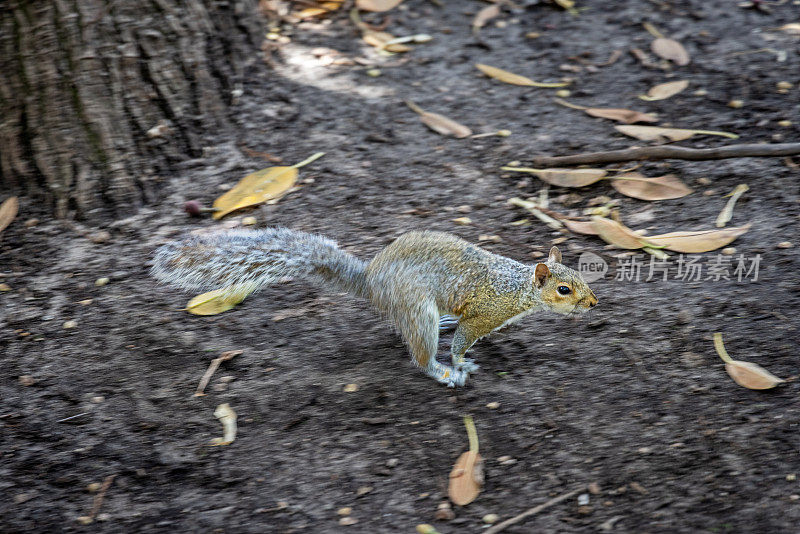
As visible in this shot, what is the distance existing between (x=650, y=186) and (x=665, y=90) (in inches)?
34.2

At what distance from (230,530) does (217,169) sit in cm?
188

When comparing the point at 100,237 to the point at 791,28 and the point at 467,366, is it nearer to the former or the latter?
the point at 467,366

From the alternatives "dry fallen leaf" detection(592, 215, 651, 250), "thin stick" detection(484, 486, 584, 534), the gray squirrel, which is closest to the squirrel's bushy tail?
the gray squirrel

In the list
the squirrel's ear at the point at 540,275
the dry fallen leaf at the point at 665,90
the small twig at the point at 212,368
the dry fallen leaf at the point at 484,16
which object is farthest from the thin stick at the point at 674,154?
Answer: the small twig at the point at 212,368

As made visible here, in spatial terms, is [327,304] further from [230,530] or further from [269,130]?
[269,130]

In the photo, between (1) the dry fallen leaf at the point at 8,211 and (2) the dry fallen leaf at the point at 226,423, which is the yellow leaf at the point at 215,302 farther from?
(1) the dry fallen leaf at the point at 8,211

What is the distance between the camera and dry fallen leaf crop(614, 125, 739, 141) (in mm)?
3447

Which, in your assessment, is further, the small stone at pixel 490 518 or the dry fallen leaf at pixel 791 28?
the dry fallen leaf at pixel 791 28

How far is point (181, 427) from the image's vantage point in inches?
94.3

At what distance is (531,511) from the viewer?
2.08 meters

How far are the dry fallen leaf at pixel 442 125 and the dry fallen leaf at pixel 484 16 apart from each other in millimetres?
923

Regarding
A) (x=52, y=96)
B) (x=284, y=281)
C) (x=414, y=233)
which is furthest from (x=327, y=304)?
(x=52, y=96)

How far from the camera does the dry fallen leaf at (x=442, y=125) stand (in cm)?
365

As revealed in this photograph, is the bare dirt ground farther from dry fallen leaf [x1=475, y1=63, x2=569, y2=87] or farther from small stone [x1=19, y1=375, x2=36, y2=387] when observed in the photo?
dry fallen leaf [x1=475, y1=63, x2=569, y2=87]
